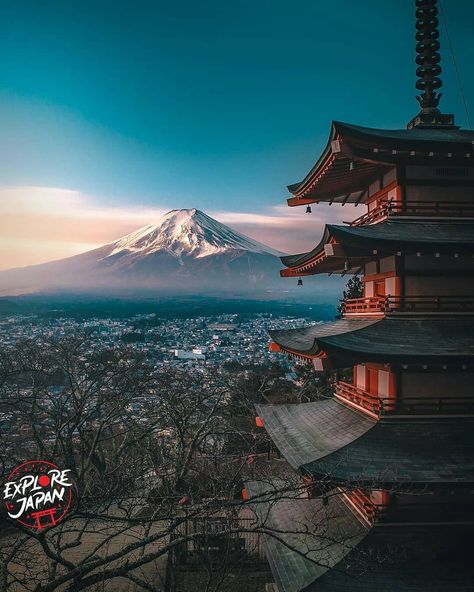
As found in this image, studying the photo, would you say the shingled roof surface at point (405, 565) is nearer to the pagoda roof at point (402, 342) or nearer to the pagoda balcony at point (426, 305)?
the pagoda roof at point (402, 342)

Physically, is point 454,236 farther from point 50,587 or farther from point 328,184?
point 50,587

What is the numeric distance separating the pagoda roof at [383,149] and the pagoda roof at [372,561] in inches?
223

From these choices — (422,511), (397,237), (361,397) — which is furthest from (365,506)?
(397,237)

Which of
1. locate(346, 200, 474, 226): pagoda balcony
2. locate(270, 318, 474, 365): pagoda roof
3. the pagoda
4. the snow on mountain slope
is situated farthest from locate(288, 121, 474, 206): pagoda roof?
the snow on mountain slope

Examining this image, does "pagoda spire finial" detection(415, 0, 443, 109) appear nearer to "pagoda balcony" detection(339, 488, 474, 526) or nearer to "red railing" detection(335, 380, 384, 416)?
"red railing" detection(335, 380, 384, 416)

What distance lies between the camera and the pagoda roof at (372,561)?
23.9ft

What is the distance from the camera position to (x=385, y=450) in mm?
7910

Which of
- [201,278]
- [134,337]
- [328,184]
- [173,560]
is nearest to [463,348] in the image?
[328,184]

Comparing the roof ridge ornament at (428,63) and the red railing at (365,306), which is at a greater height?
the roof ridge ornament at (428,63)

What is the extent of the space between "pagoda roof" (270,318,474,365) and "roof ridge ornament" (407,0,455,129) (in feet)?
14.0

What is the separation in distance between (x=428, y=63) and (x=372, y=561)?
30.3 feet

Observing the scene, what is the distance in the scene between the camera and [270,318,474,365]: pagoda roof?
7875mm

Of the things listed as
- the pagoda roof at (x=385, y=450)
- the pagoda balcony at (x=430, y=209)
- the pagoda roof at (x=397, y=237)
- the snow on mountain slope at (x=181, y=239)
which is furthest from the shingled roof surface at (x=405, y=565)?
the snow on mountain slope at (x=181, y=239)

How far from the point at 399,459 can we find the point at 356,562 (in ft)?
5.47
